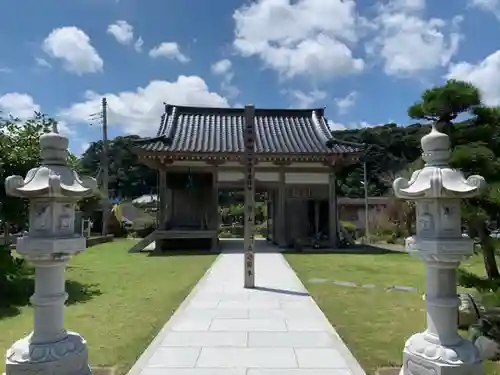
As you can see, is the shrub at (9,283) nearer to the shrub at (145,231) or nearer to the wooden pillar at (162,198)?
the wooden pillar at (162,198)

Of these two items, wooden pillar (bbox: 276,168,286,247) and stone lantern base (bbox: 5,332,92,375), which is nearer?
stone lantern base (bbox: 5,332,92,375)

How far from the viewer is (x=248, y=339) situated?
Answer: 466 centimetres

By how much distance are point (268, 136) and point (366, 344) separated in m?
13.9

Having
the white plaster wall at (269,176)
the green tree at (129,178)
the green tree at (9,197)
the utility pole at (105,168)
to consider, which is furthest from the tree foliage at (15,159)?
the green tree at (129,178)

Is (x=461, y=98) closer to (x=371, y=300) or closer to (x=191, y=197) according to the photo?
(x=371, y=300)

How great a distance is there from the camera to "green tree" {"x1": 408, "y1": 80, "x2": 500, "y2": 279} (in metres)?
4.16

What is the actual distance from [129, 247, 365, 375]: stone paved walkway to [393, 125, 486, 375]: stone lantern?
89 centimetres

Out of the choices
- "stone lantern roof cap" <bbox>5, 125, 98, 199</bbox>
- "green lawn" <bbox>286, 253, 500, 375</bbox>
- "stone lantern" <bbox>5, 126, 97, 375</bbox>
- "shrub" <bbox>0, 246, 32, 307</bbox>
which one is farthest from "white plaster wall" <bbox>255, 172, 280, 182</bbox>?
"stone lantern" <bbox>5, 126, 97, 375</bbox>

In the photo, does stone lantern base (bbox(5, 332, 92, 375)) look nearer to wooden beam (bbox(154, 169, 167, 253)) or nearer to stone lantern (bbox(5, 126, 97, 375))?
stone lantern (bbox(5, 126, 97, 375))

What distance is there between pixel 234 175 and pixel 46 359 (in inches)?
519

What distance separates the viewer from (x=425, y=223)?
3.11 meters

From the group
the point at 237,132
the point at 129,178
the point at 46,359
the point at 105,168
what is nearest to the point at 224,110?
the point at 237,132

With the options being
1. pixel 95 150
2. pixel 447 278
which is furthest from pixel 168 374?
pixel 95 150

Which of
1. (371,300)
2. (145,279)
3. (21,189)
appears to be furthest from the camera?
(145,279)
